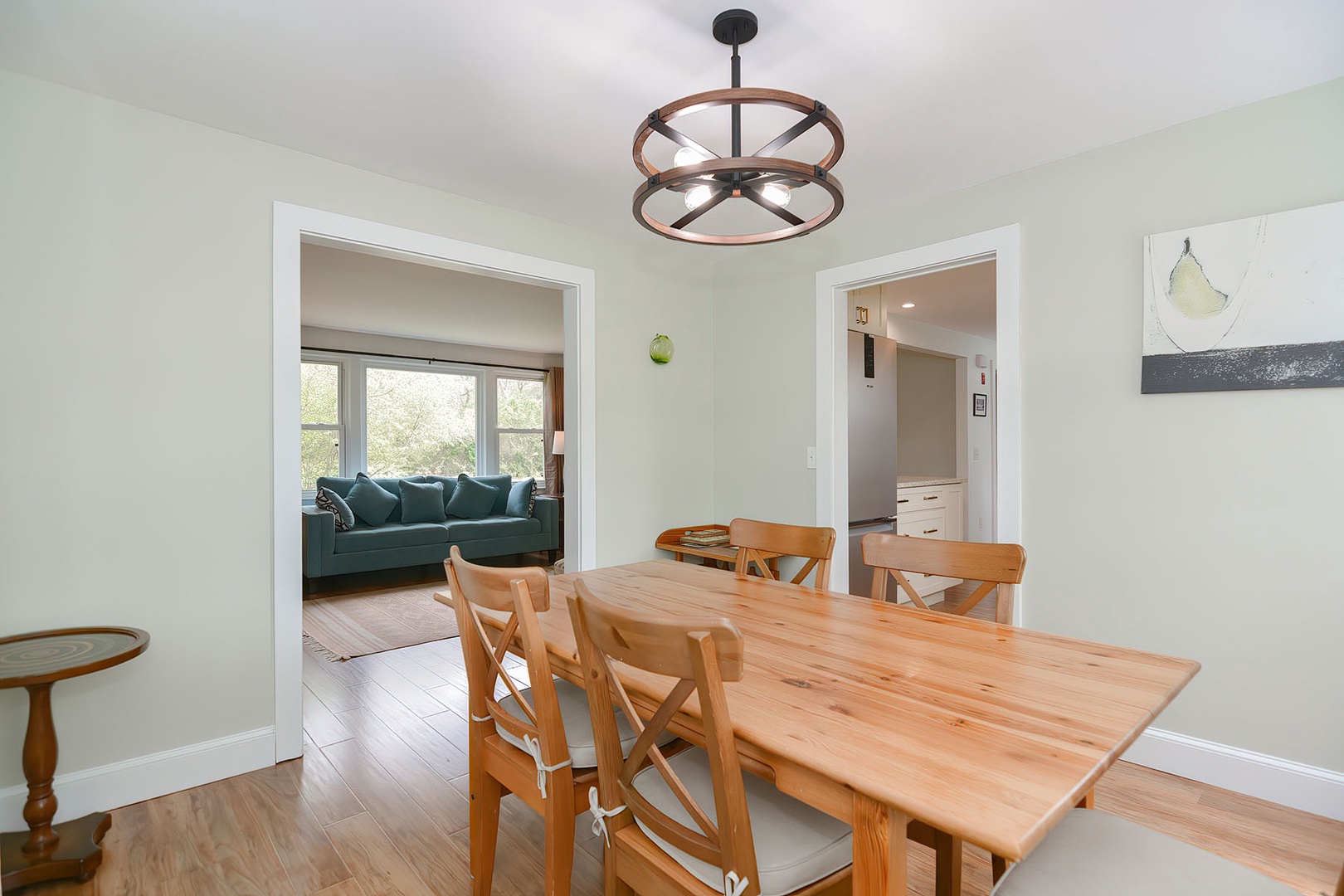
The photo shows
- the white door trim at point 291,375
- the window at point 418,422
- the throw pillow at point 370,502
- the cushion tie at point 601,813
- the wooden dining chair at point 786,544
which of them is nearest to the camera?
the cushion tie at point 601,813

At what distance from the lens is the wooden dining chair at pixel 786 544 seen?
2.25 meters

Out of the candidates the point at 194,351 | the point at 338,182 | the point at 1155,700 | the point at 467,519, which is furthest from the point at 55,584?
the point at 467,519

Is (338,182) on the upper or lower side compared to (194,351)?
upper

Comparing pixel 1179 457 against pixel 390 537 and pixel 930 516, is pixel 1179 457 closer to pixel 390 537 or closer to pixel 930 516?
pixel 930 516

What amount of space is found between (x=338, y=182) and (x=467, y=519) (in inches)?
165

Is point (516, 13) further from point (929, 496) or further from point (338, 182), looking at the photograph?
point (929, 496)

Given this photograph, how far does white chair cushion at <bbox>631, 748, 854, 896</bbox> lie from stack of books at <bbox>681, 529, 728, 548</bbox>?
233 centimetres

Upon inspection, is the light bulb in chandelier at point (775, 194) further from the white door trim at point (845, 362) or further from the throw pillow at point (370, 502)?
the throw pillow at point (370, 502)

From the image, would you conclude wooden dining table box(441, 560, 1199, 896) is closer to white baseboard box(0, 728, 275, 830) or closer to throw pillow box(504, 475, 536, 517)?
white baseboard box(0, 728, 275, 830)

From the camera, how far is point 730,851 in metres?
1.04

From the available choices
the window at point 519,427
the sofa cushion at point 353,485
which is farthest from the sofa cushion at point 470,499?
the window at point 519,427

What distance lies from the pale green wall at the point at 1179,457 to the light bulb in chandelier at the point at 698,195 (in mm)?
1216

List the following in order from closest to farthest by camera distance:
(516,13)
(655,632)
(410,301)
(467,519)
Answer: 1. (655,632)
2. (516,13)
3. (410,301)
4. (467,519)

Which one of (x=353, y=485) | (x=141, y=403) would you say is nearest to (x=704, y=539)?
(x=141, y=403)
